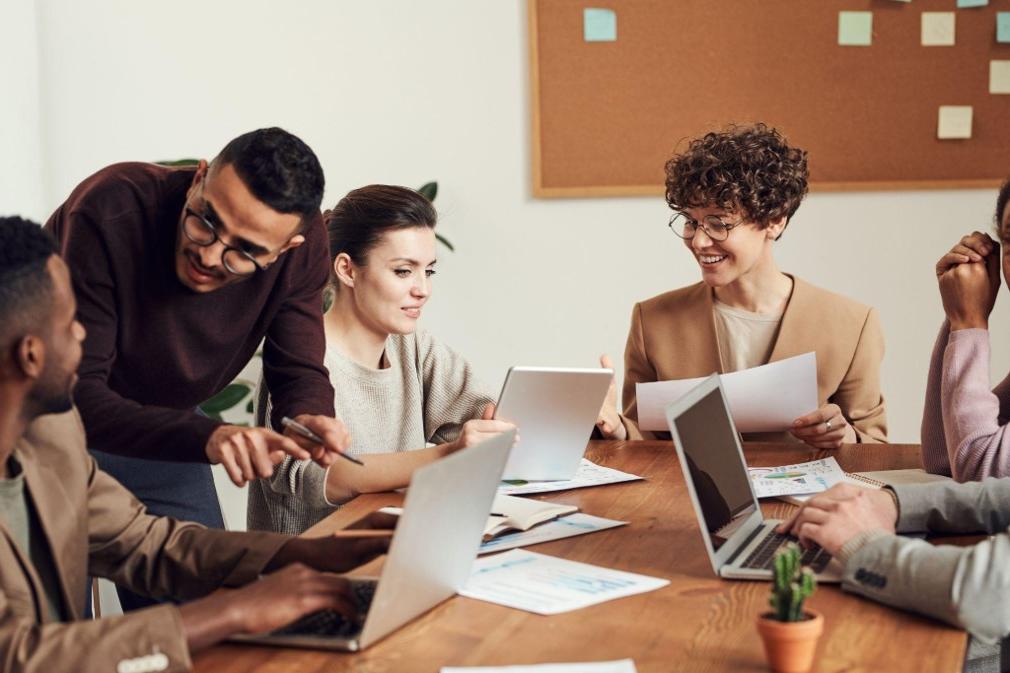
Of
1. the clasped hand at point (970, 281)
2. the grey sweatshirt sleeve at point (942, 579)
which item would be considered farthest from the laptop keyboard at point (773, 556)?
the clasped hand at point (970, 281)

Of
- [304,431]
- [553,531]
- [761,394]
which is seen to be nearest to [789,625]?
[553,531]

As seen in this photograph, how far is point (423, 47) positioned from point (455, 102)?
200 mm

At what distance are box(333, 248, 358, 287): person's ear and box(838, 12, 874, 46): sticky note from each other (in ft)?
6.28

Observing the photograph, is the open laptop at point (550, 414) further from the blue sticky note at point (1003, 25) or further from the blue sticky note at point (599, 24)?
the blue sticky note at point (1003, 25)

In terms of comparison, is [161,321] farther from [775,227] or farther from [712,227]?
[775,227]

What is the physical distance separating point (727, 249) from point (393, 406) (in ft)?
2.68

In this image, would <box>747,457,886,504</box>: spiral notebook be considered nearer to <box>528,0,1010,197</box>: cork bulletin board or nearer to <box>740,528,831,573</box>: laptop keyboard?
<box>740,528,831,573</box>: laptop keyboard

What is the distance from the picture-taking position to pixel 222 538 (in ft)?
5.24

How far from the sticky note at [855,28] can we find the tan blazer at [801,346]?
3.91 feet

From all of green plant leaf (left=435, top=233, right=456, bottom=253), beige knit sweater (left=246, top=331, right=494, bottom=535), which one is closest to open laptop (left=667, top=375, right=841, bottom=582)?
beige knit sweater (left=246, top=331, right=494, bottom=535)

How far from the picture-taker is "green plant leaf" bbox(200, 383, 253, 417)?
3.64 m

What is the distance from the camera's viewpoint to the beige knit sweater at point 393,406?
2.24 m

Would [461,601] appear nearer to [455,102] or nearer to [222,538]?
[222,538]

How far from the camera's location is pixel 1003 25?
11.7 ft
